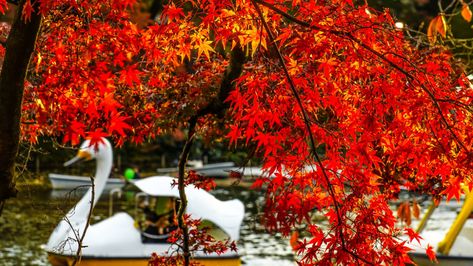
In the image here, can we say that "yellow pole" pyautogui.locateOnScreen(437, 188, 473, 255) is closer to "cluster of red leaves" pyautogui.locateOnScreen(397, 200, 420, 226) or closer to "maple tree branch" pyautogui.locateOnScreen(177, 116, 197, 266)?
"cluster of red leaves" pyautogui.locateOnScreen(397, 200, 420, 226)

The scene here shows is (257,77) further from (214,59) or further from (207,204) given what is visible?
(207,204)

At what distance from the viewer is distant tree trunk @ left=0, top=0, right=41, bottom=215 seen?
15.9 feet

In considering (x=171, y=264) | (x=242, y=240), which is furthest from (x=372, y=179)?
(x=242, y=240)

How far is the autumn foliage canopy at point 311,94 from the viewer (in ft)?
17.5

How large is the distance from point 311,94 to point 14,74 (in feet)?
6.69

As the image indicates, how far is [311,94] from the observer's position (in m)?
5.71

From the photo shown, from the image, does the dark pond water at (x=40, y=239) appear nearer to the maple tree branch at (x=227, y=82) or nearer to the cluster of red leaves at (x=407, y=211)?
the cluster of red leaves at (x=407, y=211)

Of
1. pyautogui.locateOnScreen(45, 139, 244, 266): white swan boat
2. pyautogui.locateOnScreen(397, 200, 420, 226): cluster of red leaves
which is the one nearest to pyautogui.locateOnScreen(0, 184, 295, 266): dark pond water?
pyautogui.locateOnScreen(45, 139, 244, 266): white swan boat

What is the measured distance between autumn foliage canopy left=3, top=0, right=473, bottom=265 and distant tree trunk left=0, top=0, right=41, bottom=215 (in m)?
0.15

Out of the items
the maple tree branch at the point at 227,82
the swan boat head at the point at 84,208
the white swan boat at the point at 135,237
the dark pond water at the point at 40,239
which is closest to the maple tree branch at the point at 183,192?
the maple tree branch at the point at 227,82

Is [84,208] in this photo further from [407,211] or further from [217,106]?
[217,106]

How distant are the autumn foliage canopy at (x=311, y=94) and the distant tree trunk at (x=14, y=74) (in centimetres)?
15

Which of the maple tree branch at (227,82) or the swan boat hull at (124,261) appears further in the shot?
the swan boat hull at (124,261)

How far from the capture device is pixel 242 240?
18.2m
